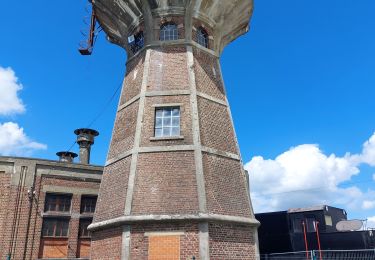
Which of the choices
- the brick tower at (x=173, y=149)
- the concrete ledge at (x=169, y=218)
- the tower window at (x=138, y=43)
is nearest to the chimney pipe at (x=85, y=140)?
the brick tower at (x=173, y=149)

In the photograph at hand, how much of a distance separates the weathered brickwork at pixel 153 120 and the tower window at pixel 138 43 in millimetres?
3326

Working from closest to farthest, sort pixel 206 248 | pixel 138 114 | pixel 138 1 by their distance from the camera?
1. pixel 206 248
2. pixel 138 114
3. pixel 138 1

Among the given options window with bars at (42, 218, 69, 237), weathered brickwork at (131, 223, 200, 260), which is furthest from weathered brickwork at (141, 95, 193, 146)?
window with bars at (42, 218, 69, 237)

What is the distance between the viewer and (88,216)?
687 inches

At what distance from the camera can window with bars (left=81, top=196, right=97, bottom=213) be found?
58.0 feet

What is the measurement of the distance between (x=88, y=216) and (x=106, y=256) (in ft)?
18.4

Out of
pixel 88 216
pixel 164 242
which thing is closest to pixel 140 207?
pixel 164 242

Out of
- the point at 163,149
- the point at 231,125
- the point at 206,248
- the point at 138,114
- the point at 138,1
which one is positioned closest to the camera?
the point at 206,248

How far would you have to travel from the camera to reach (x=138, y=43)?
54.1ft

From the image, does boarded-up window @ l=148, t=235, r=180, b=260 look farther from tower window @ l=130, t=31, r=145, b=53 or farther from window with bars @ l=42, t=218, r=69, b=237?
tower window @ l=130, t=31, r=145, b=53

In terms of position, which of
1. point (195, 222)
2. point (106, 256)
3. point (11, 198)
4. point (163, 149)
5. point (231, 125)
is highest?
point (231, 125)

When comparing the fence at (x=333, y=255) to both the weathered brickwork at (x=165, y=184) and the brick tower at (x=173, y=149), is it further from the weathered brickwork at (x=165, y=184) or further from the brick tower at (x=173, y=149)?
the weathered brickwork at (x=165, y=184)

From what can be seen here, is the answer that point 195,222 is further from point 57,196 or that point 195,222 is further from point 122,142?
point 57,196

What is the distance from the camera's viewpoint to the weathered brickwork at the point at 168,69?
1438cm
